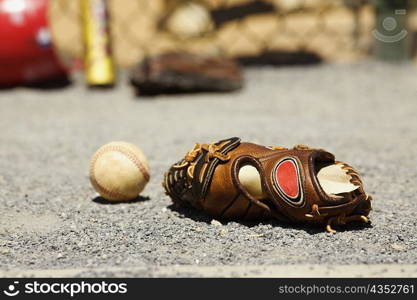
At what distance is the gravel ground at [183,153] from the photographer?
2.99m

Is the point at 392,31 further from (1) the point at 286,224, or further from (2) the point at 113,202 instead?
(1) the point at 286,224

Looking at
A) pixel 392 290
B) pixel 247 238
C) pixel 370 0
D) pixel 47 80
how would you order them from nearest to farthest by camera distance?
pixel 392 290 → pixel 247 238 → pixel 47 80 → pixel 370 0

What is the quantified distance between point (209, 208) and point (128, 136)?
240 cm

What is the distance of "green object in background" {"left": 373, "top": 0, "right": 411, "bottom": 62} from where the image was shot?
28.3ft

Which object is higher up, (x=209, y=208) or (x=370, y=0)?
(x=370, y=0)

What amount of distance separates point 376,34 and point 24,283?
6.91 metres

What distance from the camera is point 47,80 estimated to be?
26.3ft

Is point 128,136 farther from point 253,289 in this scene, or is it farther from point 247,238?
point 253,289

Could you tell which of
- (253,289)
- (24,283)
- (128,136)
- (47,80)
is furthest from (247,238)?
(47,80)

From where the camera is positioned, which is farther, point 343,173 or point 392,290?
point 343,173

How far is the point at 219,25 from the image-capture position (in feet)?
28.9

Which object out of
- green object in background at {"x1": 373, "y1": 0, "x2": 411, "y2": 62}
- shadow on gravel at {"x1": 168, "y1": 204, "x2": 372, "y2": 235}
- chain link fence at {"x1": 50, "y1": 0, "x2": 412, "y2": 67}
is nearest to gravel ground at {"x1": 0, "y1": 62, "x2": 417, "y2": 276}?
shadow on gravel at {"x1": 168, "y1": 204, "x2": 372, "y2": 235}

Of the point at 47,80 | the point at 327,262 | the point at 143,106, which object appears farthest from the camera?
the point at 47,80

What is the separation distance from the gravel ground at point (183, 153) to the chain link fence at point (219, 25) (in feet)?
1.46
